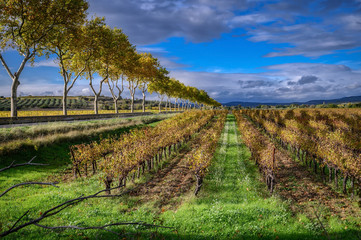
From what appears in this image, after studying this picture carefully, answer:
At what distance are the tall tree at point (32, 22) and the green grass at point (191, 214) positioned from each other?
18.7 meters

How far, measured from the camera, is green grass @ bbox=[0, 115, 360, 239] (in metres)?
8.50

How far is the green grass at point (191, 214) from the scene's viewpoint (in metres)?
8.50

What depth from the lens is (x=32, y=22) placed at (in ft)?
84.4

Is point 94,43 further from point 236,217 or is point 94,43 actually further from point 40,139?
point 236,217

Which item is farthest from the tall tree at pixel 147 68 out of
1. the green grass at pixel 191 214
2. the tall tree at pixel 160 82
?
the green grass at pixel 191 214

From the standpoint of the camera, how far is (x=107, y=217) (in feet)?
31.4

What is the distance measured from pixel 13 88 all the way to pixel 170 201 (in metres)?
26.3

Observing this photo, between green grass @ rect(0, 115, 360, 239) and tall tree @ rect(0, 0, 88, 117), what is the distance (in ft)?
61.4

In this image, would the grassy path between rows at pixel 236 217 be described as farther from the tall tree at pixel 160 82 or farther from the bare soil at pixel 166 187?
the tall tree at pixel 160 82

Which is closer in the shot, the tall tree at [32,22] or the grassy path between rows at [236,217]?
the grassy path between rows at [236,217]

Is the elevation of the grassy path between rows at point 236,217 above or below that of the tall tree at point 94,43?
below

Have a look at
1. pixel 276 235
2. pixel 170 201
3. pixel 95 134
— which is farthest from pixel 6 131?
pixel 276 235

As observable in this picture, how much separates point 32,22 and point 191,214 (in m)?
28.7

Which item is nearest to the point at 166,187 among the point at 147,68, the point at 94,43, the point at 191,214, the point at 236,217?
the point at 191,214
